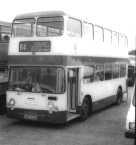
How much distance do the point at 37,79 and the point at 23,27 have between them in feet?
6.52

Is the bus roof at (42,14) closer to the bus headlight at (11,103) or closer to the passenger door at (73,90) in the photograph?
the passenger door at (73,90)

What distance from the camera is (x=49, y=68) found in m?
11.6

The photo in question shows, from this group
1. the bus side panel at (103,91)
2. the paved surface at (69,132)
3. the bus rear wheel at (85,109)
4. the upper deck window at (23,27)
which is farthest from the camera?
the bus side panel at (103,91)

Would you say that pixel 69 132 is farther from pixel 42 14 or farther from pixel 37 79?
pixel 42 14

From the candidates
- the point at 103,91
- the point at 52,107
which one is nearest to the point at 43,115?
the point at 52,107

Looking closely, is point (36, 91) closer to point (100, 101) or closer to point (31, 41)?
point (31, 41)

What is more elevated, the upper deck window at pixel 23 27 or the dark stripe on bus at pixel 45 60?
the upper deck window at pixel 23 27

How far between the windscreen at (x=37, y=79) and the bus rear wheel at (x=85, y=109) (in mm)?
1926

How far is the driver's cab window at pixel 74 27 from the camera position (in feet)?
39.6

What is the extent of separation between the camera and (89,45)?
13750mm

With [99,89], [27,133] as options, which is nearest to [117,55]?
[99,89]

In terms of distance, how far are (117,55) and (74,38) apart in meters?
5.91

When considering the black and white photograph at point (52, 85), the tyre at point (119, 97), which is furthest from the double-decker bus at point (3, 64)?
→ the tyre at point (119, 97)

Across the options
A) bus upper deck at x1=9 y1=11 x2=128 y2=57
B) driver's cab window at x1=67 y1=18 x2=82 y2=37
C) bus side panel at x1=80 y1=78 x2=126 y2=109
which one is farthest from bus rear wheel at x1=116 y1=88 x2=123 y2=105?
driver's cab window at x1=67 y1=18 x2=82 y2=37
